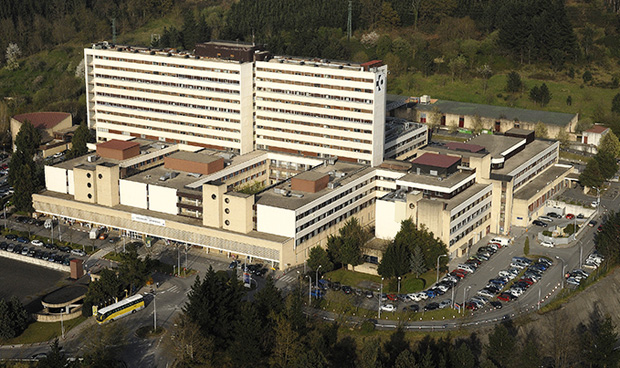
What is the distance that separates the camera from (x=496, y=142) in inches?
5650

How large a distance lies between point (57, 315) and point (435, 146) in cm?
7232

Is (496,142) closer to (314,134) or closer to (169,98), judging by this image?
(314,134)

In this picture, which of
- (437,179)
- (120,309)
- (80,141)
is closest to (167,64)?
(80,141)

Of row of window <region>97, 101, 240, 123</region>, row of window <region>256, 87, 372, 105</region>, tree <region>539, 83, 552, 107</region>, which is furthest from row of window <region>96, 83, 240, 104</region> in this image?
tree <region>539, 83, 552, 107</region>

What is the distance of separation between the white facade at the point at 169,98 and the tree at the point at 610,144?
6951cm

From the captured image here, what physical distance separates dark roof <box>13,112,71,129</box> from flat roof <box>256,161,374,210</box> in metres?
67.5

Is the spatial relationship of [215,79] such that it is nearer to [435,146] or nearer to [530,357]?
[435,146]

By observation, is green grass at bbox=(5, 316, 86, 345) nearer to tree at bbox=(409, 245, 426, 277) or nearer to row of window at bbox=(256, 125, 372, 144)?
tree at bbox=(409, 245, 426, 277)

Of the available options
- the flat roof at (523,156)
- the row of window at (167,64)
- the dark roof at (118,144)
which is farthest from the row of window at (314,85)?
the flat roof at (523,156)

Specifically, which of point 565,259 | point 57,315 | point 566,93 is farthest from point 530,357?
point 566,93

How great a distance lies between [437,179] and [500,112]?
206 feet

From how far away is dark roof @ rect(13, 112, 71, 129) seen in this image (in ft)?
557

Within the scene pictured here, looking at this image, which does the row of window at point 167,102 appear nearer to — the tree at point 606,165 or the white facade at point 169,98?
the white facade at point 169,98

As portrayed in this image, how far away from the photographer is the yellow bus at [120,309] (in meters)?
100
